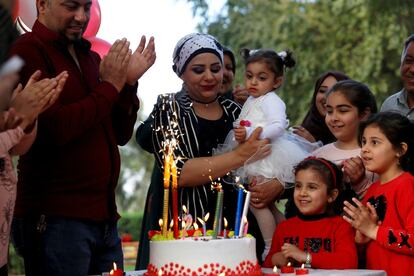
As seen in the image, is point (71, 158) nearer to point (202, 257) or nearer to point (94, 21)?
point (202, 257)

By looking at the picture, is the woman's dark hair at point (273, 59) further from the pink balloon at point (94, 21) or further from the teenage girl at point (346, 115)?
the pink balloon at point (94, 21)

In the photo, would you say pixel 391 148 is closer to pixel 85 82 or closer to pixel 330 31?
pixel 85 82

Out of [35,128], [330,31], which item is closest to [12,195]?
[35,128]

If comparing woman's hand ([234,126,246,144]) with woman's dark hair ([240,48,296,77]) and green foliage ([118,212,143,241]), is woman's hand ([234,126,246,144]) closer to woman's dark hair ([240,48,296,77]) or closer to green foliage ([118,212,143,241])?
woman's dark hair ([240,48,296,77])

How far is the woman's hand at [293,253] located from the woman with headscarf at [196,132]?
0.51 metres

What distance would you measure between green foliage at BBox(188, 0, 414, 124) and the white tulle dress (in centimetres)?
1064

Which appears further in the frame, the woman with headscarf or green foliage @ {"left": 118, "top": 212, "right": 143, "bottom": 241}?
green foliage @ {"left": 118, "top": 212, "right": 143, "bottom": 241}

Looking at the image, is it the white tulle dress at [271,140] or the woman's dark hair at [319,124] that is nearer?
the white tulle dress at [271,140]

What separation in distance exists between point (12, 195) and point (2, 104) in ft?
5.47

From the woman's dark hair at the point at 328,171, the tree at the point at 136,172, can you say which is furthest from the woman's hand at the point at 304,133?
the tree at the point at 136,172

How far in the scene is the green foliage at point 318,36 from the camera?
1535 cm

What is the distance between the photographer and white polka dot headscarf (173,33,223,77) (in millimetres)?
4312

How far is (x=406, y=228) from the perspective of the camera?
376cm

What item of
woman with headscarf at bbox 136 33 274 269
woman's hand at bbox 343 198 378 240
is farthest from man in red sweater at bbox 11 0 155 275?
woman's hand at bbox 343 198 378 240
